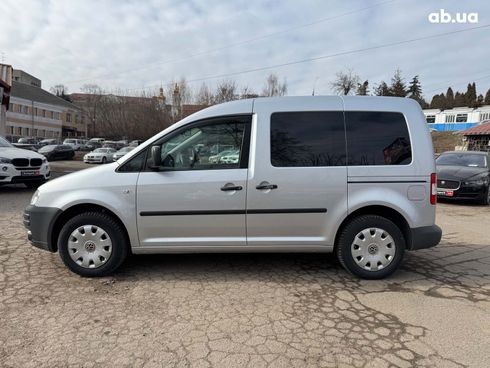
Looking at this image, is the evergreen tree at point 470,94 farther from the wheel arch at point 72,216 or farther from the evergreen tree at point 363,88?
the wheel arch at point 72,216

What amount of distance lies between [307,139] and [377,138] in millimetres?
802

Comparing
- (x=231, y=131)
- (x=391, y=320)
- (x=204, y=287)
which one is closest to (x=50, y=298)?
(x=204, y=287)

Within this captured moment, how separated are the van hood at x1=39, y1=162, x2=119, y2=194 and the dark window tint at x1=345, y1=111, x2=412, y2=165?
2.72m

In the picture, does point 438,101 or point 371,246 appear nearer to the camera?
point 371,246

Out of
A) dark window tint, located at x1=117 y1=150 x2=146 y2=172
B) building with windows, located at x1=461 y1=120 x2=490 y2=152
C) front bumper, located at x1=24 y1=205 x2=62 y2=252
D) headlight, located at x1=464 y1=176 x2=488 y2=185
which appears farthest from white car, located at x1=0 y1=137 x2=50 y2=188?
building with windows, located at x1=461 y1=120 x2=490 y2=152

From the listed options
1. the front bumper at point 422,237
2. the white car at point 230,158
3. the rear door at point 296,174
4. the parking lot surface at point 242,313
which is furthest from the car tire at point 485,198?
the white car at point 230,158

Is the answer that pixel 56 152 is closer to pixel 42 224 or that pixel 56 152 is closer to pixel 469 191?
pixel 42 224

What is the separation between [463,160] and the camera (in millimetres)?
11172

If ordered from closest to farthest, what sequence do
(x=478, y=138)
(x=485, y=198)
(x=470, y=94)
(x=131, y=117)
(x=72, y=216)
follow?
1. (x=72, y=216)
2. (x=485, y=198)
3. (x=478, y=138)
4. (x=131, y=117)
5. (x=470, y=94)

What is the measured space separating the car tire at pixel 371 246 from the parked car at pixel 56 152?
2771 cm

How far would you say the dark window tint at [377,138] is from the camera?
4.11 m

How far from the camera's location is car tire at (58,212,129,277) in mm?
4105

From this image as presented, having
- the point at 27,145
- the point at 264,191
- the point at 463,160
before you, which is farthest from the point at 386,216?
the point at 27,145

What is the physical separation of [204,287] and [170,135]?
68.9 inches
